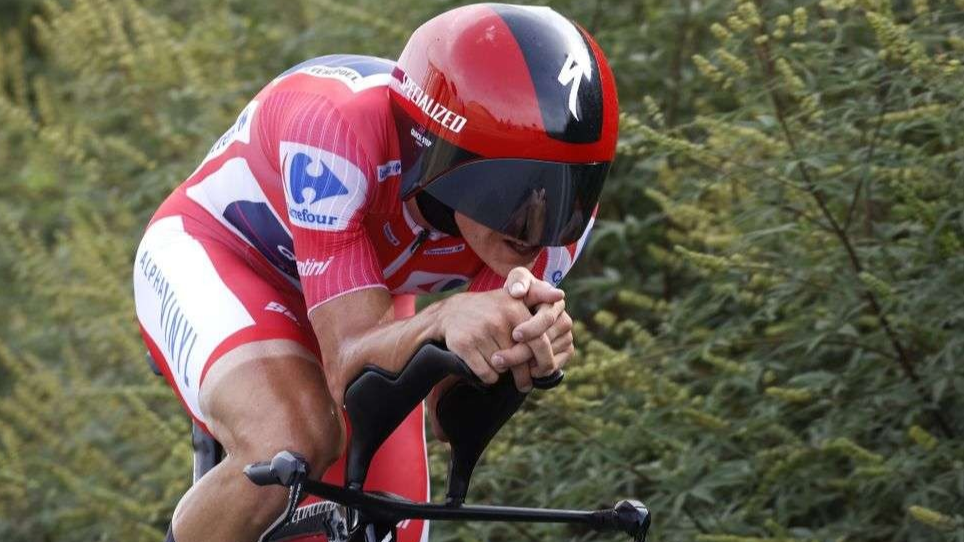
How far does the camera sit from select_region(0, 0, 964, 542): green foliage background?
407 cm

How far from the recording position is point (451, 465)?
302cm

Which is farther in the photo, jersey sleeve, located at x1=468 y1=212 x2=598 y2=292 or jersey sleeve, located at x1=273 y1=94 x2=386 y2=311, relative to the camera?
jersey sleeve, located at x1=468 y1=212 x2=598 y2=292

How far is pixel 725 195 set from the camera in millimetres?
5012

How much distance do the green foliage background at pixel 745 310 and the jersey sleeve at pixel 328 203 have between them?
47.5 inches

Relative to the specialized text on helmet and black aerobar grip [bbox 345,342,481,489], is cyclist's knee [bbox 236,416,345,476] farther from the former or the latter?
the specialized text on helmet

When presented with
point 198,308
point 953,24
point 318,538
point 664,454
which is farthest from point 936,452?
point 198,308

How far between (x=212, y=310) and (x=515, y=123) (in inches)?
32.0

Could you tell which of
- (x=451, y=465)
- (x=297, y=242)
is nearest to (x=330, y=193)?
(x=297, y=242)

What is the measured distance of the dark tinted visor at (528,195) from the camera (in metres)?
2.87

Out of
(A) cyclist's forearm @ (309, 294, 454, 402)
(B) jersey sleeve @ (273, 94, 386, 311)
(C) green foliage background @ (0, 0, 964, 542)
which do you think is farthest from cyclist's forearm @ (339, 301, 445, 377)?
(C) green foliage background @ (0, 0, 964, 542)

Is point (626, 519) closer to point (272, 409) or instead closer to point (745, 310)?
point (272, 409)

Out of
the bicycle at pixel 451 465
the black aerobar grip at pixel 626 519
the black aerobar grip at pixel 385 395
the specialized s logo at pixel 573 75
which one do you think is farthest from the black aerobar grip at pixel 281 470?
the specialized s logo at pixel 573 75

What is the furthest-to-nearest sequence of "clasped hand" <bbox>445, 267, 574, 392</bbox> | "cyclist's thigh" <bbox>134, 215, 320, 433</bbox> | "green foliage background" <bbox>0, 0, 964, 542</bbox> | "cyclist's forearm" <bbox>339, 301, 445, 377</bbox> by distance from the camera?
"green foliage background" <bbox>0, 0, 964, 542</bbox> → "cyclist's thigh" <bbox>134, 215, 320, 433</bbox> → "cyclist's forearm" <bbox>339, 301, 445, 377</bbox> → "clasped hand" <bbox>445, 267, 574, 392</bbox>

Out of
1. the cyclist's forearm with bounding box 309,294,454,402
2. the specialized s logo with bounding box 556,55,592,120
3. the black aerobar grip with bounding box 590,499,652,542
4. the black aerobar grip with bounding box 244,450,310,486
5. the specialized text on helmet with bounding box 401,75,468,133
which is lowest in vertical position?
the black aerobar grip with bounding box 590,499,652,542
